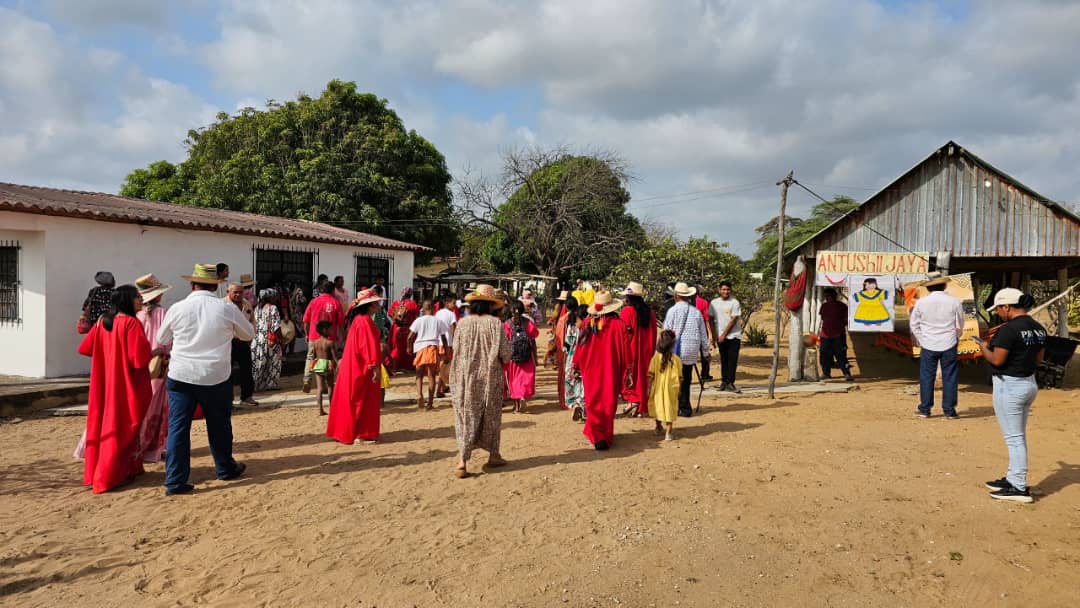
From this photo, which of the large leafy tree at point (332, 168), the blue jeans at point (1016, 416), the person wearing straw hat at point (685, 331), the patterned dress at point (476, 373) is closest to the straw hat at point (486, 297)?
the patterned dress at point (476, 373)

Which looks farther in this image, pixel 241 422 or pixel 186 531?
pixel 241 422

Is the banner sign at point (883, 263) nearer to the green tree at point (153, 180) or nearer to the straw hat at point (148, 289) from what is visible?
the straw hat at point (148, 289)

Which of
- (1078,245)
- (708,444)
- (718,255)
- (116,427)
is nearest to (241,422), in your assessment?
(116,427)

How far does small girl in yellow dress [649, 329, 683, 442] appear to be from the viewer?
6895mm

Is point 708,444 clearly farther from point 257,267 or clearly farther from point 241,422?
point 257,267

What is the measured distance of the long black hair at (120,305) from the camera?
5230 millimetres

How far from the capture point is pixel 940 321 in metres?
8.13

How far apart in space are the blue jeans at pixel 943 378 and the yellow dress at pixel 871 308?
2.57 metres

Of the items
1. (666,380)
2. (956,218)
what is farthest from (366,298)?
(956,218)

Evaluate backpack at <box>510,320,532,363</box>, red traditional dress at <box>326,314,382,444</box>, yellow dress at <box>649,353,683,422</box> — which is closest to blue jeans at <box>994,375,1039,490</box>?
yellow dress at <box>649,353,683,422</box>

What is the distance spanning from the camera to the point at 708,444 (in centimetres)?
693

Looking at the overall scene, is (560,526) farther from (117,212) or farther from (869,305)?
(117,212)

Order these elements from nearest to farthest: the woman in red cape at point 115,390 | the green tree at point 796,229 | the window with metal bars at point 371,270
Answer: the woman in red cape at point 115,390
the window with metal bars at point 371,270
the green tree at point 796,229

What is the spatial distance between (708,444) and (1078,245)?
8.34 meters
